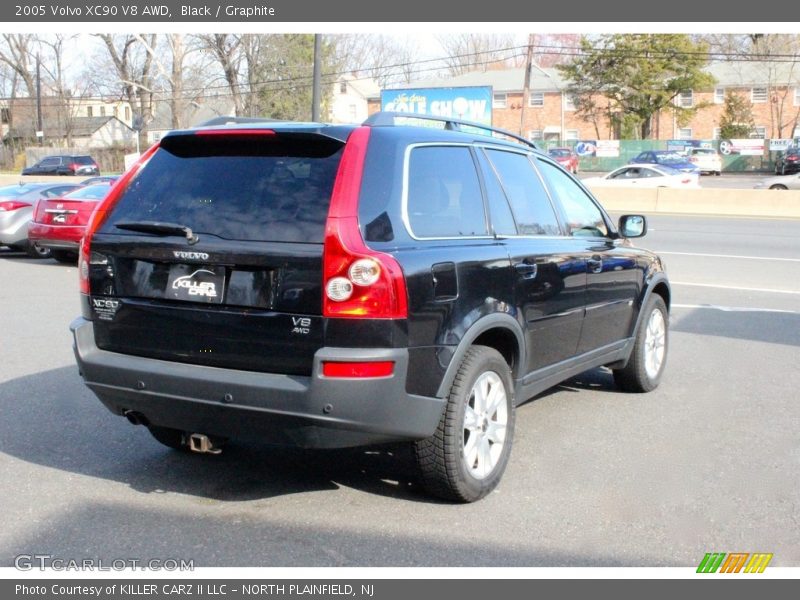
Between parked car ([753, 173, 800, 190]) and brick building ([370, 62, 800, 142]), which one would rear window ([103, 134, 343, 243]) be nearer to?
parked car ([753, 173, 800, 190])

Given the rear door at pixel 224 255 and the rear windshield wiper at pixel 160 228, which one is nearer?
the rear door at pixel 224 255

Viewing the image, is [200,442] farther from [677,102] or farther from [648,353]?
[677,102]

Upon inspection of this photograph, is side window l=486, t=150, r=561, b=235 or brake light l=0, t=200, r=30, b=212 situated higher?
side window l=486, t=150, r=561, b=235

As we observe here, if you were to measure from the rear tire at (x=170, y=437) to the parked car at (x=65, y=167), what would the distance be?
4625 centimetres

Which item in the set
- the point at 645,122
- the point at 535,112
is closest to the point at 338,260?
the point at 645,122

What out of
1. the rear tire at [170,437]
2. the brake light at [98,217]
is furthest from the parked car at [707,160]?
the brake light at [98,217]

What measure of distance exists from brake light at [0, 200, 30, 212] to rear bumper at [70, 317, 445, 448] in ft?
45.7

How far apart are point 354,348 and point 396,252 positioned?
0.49 meters

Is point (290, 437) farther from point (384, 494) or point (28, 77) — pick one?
point (28, 77)

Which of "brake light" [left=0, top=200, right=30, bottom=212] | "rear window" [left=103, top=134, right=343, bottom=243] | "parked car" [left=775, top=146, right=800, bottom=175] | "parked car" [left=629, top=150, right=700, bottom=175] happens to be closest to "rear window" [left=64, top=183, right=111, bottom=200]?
"brake light" [left=0, top=200, right=30, bottom=212]

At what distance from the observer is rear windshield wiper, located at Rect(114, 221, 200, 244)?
4.47 metres

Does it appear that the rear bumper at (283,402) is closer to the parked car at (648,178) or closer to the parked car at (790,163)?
the parked car at (648,178)

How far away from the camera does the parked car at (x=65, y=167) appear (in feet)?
160

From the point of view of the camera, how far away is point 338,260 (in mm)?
4160
